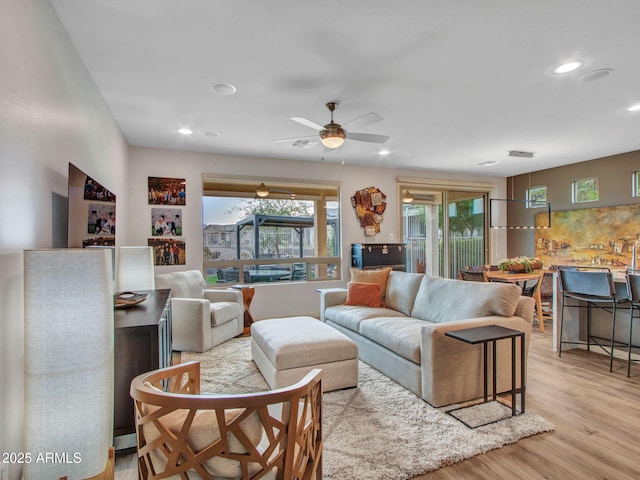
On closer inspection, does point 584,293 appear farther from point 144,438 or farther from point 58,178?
point 58,178

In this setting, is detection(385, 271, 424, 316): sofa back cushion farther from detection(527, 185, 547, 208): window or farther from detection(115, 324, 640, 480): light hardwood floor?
detection(527, 185, 547, 208): window

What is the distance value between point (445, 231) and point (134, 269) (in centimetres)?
605

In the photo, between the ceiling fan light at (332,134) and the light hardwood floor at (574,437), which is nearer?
the light hardwood floor at (574,437)

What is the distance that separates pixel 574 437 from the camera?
2143mm

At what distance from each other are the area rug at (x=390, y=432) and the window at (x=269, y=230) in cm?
266

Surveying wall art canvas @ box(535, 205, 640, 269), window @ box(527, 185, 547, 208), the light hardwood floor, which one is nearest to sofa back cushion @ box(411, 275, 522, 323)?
the light hardwood floor

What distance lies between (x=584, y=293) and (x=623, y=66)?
2098 millimetres

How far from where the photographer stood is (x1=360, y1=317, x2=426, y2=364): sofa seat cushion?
8.95 feet

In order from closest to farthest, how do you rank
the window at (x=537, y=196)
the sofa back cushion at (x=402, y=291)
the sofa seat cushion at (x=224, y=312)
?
the sofa back cushion at (x=402, y=291), the sofa seat cushion at (x=224, y=312), the window at (x=537, y=196)

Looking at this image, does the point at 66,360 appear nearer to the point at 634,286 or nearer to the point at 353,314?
the point at 353,314

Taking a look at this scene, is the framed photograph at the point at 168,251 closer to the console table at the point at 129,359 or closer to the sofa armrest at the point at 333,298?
the sofa armrest at the point at 333,298

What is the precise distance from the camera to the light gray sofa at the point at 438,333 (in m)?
2.53

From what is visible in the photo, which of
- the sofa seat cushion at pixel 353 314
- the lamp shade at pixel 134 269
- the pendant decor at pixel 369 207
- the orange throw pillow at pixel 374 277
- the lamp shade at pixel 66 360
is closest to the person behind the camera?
the lamp shade at pixel 66 360

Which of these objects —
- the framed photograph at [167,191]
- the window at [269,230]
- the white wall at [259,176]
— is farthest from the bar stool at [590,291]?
the framed photograph at [167,191]
